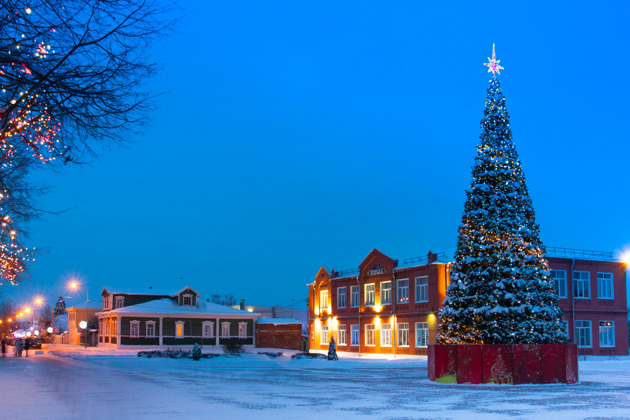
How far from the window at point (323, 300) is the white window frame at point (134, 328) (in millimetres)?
16202

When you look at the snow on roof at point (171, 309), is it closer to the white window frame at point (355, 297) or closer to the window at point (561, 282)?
the white window frame at point (355, 297)

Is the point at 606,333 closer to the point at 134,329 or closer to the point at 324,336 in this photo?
the point at 324,336

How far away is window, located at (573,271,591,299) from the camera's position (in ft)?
151

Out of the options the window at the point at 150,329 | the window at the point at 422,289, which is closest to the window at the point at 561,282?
the window at the point at 422,289

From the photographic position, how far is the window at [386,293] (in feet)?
165

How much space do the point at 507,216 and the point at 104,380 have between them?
572 inches

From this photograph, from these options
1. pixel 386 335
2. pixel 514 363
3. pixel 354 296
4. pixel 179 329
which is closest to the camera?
pixel 514 363

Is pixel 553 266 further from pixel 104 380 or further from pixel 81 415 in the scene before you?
pixel 81 415

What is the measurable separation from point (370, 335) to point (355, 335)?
2274 mm

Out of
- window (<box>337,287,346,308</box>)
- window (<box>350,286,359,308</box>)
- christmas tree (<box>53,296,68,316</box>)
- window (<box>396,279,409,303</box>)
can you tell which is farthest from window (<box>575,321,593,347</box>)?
christmas tree (<box>53,296,68,316</box>)

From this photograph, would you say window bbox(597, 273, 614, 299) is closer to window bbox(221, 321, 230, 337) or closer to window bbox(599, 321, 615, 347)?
window bbox(599, 321, 615, 347)

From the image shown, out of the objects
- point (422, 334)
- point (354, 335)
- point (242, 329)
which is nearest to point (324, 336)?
point (354, 335)

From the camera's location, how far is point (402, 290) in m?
→ 48.7

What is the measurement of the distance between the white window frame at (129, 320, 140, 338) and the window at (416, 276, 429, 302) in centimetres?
2442
